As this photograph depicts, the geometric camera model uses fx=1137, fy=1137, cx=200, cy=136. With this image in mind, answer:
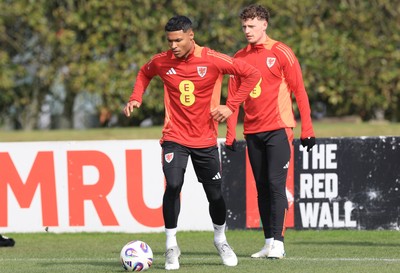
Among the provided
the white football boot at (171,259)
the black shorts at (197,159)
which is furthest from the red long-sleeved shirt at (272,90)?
the white football boot at (171,259)

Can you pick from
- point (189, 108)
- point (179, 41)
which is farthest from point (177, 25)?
point (189, 108)

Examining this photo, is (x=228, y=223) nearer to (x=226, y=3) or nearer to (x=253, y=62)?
(x=253, y=62)

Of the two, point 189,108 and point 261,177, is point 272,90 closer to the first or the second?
point 261,177

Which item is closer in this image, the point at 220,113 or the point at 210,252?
the point at 220,113

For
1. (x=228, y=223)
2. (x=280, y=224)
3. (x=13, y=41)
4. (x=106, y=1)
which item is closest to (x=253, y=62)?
(x=280, y=224)

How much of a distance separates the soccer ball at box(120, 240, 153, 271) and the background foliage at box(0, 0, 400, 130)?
13.8 metres

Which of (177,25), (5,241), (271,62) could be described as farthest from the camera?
(5,241)

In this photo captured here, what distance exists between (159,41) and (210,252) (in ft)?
40.1

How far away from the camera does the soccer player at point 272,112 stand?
31.6 feet

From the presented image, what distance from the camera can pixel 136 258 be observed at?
883 cm

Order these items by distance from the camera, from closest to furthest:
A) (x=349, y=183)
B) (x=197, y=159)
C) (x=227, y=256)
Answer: (x=197, y=159)
(x=227, y=256)
(x=349, y=183)

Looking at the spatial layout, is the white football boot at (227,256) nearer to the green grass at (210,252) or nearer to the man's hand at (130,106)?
the green grass at (210,252)

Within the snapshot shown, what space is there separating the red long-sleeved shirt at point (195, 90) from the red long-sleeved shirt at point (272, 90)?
23.1 inches

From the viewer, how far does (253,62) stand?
31.7 feet
